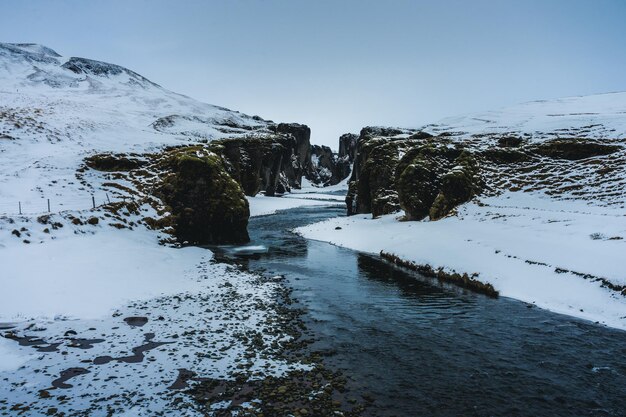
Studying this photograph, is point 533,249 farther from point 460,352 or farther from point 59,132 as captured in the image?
point 59,132

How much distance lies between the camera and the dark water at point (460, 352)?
37.8 ft

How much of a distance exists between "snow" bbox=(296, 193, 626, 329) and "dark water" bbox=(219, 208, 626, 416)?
1.81m

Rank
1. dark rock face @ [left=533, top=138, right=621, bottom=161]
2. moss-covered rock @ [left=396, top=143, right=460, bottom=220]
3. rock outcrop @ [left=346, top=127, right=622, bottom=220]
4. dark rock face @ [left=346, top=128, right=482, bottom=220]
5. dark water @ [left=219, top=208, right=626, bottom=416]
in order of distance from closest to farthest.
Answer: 1. dark water @ [left=219, top=208, right=626, bottom=416]
2. dark rock face @ [left=346, top=128, right=482, bottom=220]
3. rock outcrop @ [left=346, top=127, right=622, bottom=220]
4. moss-covered rock @ [left=396, top=143, right=460, bottom=220]
5. dark rock face @ [left=533, top=138, right=621, bottom=161]

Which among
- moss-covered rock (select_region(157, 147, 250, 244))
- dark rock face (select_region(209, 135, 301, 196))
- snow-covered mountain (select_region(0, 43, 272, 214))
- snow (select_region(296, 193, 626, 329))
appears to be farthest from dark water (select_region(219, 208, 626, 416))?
dark rock face (select_region(209, 135, 301, 196))

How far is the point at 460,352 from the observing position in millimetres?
15039

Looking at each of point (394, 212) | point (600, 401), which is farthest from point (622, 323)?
point (394, 212)

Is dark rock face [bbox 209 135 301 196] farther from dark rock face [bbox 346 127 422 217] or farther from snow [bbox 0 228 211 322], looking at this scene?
snow [bbox 0 228 211 322]

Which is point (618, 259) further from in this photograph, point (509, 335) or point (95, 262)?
point (95, 262)

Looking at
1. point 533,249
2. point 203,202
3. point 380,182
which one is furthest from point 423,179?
point 203,202

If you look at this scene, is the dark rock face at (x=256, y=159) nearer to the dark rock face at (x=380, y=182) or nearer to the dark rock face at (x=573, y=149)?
the dark rock face at (x=380, y=182)

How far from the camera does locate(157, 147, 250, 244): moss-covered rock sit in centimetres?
3919

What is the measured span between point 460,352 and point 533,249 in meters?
14.4

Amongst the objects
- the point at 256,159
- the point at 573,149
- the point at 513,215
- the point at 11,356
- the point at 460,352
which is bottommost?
the point at 460,352

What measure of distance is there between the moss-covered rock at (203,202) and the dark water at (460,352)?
18.9 m
